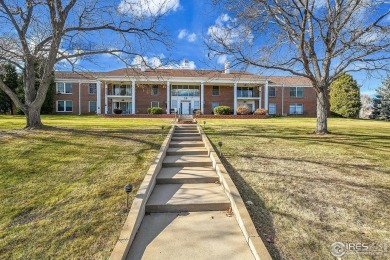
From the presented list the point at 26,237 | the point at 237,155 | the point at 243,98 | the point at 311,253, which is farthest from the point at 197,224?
the point at 243,98

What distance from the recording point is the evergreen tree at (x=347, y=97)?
3494 centimetres

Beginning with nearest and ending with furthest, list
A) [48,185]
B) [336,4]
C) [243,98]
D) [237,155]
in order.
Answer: [48,185] < [237,155] < [336,4] < [243,98]

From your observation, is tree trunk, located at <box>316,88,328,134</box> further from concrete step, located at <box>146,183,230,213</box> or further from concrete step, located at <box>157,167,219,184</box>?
concrete step, located at <box>146,183,230,213</box>

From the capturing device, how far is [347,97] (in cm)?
3528

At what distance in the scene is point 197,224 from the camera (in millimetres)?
4027

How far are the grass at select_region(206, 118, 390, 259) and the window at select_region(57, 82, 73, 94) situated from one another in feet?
119

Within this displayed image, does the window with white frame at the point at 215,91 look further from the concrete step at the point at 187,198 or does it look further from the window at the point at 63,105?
the concrete step at the point at 187,198

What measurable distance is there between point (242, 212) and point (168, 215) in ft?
4.24

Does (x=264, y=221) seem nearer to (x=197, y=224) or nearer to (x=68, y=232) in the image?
(x=197, y=224)

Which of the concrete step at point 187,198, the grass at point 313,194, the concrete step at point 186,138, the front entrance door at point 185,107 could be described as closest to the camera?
the grass at point 313,194

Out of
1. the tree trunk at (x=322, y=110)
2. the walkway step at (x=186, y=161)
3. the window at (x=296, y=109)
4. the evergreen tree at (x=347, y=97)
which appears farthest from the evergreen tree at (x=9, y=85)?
the evergreen tree at (x=347, y=97)

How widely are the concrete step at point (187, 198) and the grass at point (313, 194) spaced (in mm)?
492

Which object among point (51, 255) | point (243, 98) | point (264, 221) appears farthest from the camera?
point (243, 98)

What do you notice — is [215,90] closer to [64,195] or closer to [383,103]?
[383,103]
